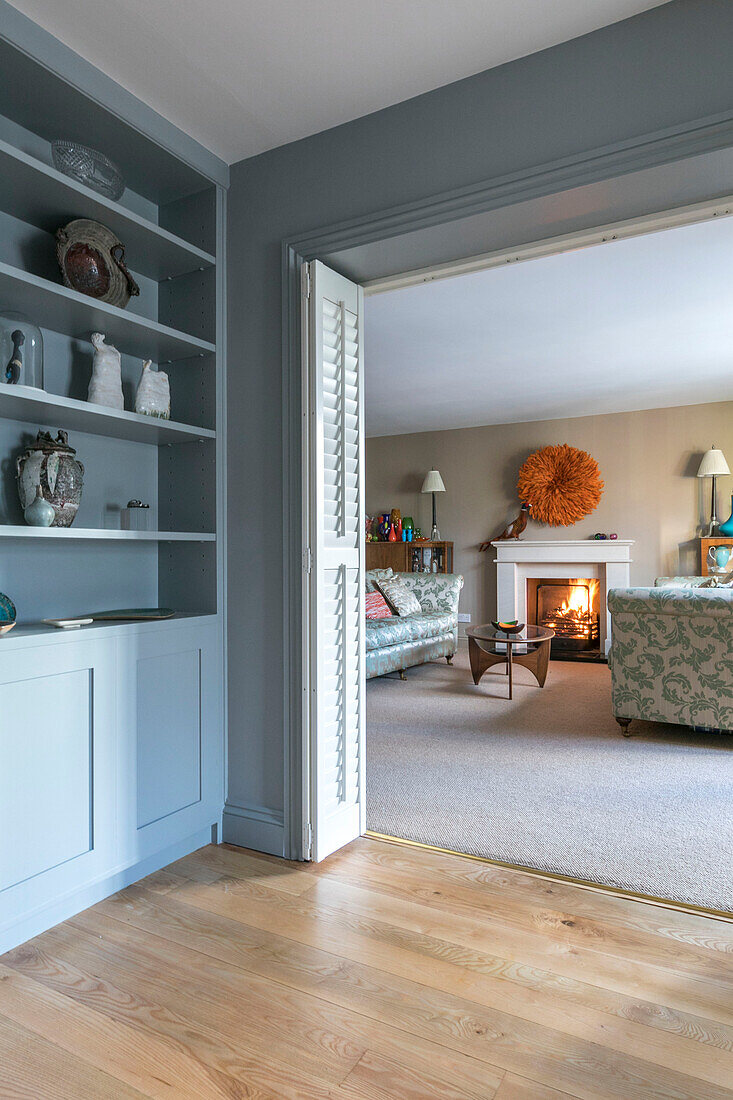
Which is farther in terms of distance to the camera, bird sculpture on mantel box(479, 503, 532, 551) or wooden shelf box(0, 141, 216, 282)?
bird sculpture on mantel box(479, 503, 532, 551)

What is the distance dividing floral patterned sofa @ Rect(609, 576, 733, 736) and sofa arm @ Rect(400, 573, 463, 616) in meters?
2.50

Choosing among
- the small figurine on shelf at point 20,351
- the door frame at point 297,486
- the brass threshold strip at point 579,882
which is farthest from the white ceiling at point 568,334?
the brass threshold strip at point 579,882

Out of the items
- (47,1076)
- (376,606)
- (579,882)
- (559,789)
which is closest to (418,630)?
(376,606)

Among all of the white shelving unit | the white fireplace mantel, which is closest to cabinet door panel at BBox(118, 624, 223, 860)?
the white shelving unit

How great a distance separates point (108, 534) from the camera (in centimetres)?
209

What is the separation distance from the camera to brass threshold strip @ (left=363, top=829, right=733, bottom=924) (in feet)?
6.77

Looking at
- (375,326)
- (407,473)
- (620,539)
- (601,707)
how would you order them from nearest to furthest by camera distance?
(375,326) → (601,707) → (620,539) → (407,473)

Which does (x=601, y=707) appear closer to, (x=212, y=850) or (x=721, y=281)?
(x=721, y=281)

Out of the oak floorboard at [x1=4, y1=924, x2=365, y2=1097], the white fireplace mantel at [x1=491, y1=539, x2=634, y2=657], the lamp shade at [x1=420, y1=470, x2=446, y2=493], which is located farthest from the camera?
the lamp shade at [x1=420, y1=470, x2=446, y2=493]

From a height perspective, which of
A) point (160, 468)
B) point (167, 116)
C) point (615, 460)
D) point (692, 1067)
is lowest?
point (692, 1067)

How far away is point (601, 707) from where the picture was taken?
15.8 ft

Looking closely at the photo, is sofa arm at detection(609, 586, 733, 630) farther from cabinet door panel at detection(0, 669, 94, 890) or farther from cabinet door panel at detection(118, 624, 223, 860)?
cabinet door panel at detection(0, 669, 94, 890)

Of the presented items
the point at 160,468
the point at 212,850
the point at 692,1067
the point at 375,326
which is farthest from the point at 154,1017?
the point at 375,326

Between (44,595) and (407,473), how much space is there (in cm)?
629
